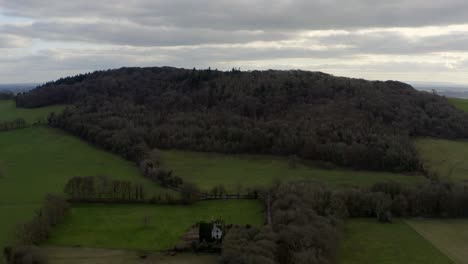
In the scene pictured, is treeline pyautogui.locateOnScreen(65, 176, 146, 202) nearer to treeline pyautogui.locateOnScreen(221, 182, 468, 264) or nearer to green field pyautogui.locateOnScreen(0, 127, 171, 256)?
green field pyautogui.locateOnScreen(0, 127, 171, 256)

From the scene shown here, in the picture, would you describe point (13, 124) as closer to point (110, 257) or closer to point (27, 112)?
point (27, 112)

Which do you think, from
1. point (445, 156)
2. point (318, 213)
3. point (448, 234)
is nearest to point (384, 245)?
point (318, 213)

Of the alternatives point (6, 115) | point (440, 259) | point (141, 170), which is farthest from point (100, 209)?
point (6, 115)

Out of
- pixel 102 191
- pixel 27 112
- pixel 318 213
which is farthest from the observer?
pixel 27 112

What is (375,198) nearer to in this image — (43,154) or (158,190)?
(158,190)

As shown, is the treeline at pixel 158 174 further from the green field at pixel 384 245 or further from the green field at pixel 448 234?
the green field at pixel 448 234

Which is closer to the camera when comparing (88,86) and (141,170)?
(141,170)
